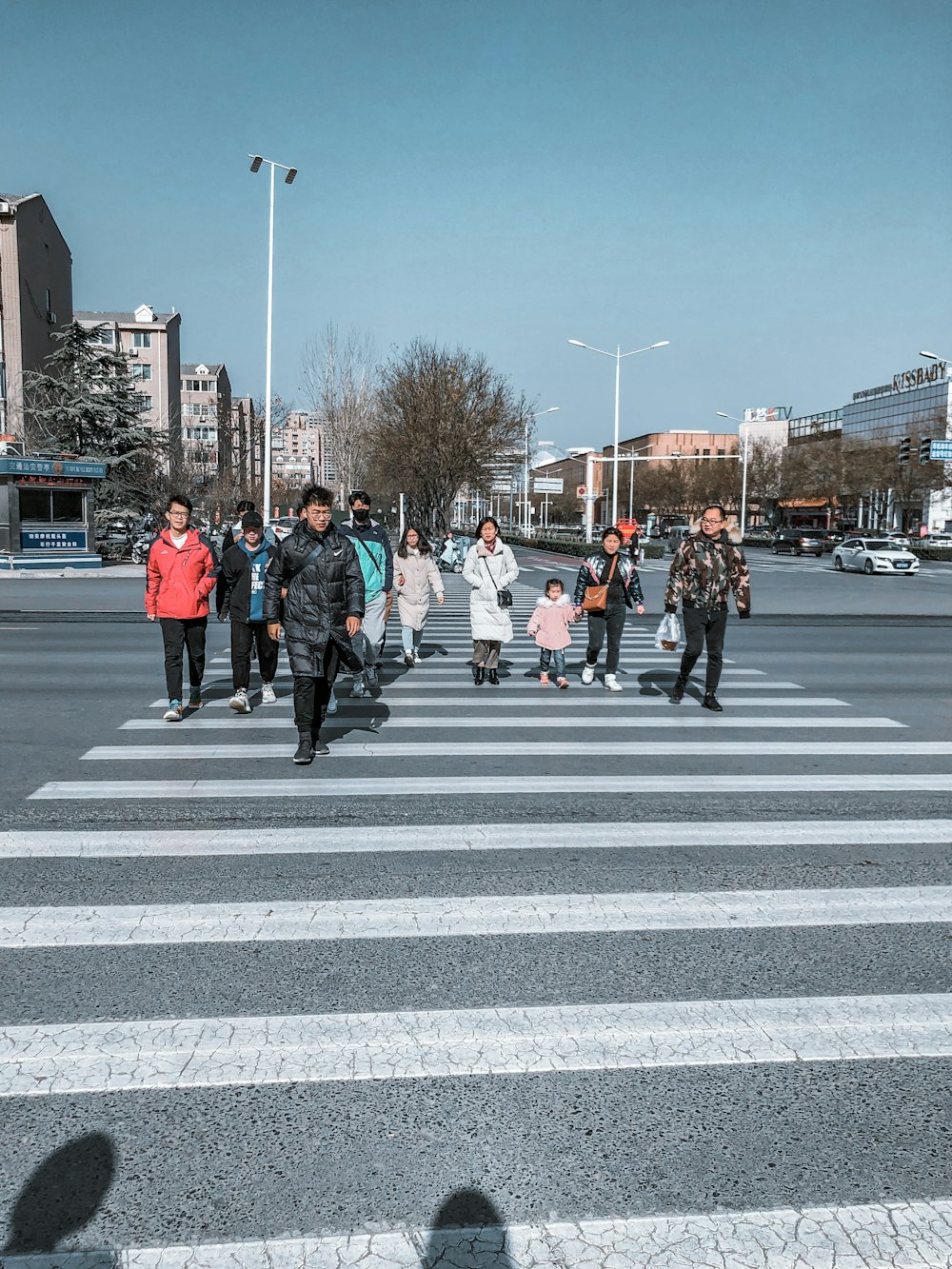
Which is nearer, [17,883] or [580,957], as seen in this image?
[580,957]

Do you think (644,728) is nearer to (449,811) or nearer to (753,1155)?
(449,811)

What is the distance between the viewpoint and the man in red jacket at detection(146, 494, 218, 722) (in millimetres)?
8898

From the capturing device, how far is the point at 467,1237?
8.46ft

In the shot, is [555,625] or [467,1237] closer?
[467,1237]

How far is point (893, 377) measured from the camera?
105312 mm

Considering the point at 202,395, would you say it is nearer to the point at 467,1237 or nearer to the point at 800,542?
the point at 800,542

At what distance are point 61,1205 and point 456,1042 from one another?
4.17 feet

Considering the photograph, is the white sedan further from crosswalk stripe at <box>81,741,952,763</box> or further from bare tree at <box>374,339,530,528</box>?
crosswalk stripe at <box>81,741,952,763</box>

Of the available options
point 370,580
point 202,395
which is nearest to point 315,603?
point 370,580

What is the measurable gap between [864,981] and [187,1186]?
2.53 m

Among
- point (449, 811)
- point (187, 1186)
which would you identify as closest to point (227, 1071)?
point (187, 1186)

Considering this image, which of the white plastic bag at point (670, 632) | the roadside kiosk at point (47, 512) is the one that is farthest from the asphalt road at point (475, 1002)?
the roadside kiosk at point (47, 512)

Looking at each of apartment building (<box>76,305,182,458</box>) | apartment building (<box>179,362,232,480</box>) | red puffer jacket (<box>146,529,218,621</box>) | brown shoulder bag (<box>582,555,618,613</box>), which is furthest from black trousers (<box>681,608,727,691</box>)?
apartment building (<box>179,362,232,480</box>)

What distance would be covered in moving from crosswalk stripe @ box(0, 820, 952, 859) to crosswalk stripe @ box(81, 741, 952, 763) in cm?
182
